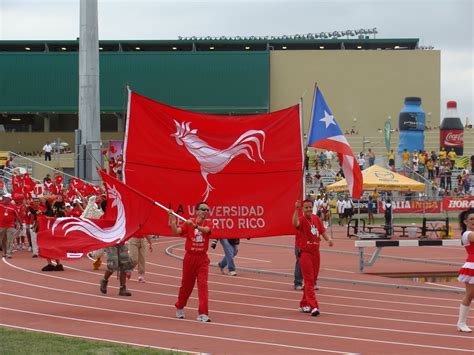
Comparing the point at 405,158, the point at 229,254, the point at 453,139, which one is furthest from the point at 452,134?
the point at 229,254

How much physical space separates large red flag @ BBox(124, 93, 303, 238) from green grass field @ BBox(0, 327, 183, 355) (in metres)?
3.58

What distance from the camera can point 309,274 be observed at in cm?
1480

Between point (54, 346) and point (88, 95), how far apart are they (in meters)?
29.1

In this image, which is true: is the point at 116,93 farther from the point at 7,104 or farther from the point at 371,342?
the point at 371,342

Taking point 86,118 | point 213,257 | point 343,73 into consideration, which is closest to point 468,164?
point 343,73

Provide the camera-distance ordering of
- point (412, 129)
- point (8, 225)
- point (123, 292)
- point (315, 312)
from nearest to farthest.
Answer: point (315, 312)
point (123, 292)
point (8, 225)
point (412, 129)

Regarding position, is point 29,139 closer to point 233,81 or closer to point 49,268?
point 233,81

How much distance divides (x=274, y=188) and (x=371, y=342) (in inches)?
174

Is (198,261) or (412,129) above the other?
(412,129)

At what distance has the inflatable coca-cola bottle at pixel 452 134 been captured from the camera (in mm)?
56719

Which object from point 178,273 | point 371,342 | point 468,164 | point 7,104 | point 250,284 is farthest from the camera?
point 7,104

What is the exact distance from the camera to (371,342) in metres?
12.3

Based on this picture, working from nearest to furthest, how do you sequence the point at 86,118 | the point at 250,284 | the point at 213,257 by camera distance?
1. the point at 250,284
2. the point at 213,257
3. the point at 86,118

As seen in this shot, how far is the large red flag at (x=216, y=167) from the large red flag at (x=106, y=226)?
515 mm
